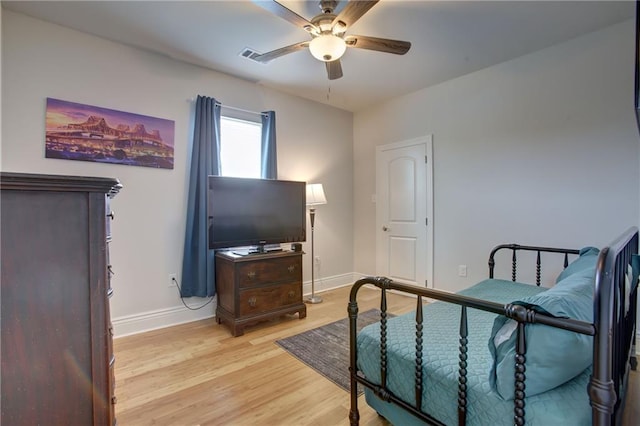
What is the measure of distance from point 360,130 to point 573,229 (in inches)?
116

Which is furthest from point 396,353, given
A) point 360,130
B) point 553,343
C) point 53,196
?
point 360,130

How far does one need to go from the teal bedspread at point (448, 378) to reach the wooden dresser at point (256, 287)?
1.56 m

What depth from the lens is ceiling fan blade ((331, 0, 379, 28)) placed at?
1781 mm

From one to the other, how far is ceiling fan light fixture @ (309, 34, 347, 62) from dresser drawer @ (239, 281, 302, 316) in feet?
7.07

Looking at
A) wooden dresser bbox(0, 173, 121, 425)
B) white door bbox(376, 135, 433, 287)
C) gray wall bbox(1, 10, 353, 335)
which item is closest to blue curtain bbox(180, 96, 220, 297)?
gray wall bbox(1, 10, 353, 335)

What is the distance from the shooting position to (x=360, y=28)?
8.27 ft

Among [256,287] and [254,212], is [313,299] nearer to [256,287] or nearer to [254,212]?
[256,287]

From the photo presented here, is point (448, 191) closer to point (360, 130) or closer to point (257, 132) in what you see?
point (360, 130)

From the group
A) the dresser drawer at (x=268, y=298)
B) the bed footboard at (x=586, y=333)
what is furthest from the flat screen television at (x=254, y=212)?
the bed footboard at (x=586, y=333)

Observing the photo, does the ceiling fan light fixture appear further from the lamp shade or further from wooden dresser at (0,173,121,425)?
the lamp shade

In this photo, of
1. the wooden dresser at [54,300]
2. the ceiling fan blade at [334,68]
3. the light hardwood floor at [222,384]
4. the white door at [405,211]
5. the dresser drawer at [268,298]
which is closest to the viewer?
the wooden dresser at [54,300]

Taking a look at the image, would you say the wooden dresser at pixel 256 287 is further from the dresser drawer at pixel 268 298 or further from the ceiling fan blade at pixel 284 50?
the ceiling fan blade at pixel 284 50

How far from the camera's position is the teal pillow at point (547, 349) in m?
0.96

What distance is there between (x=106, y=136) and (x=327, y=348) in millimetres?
2680
